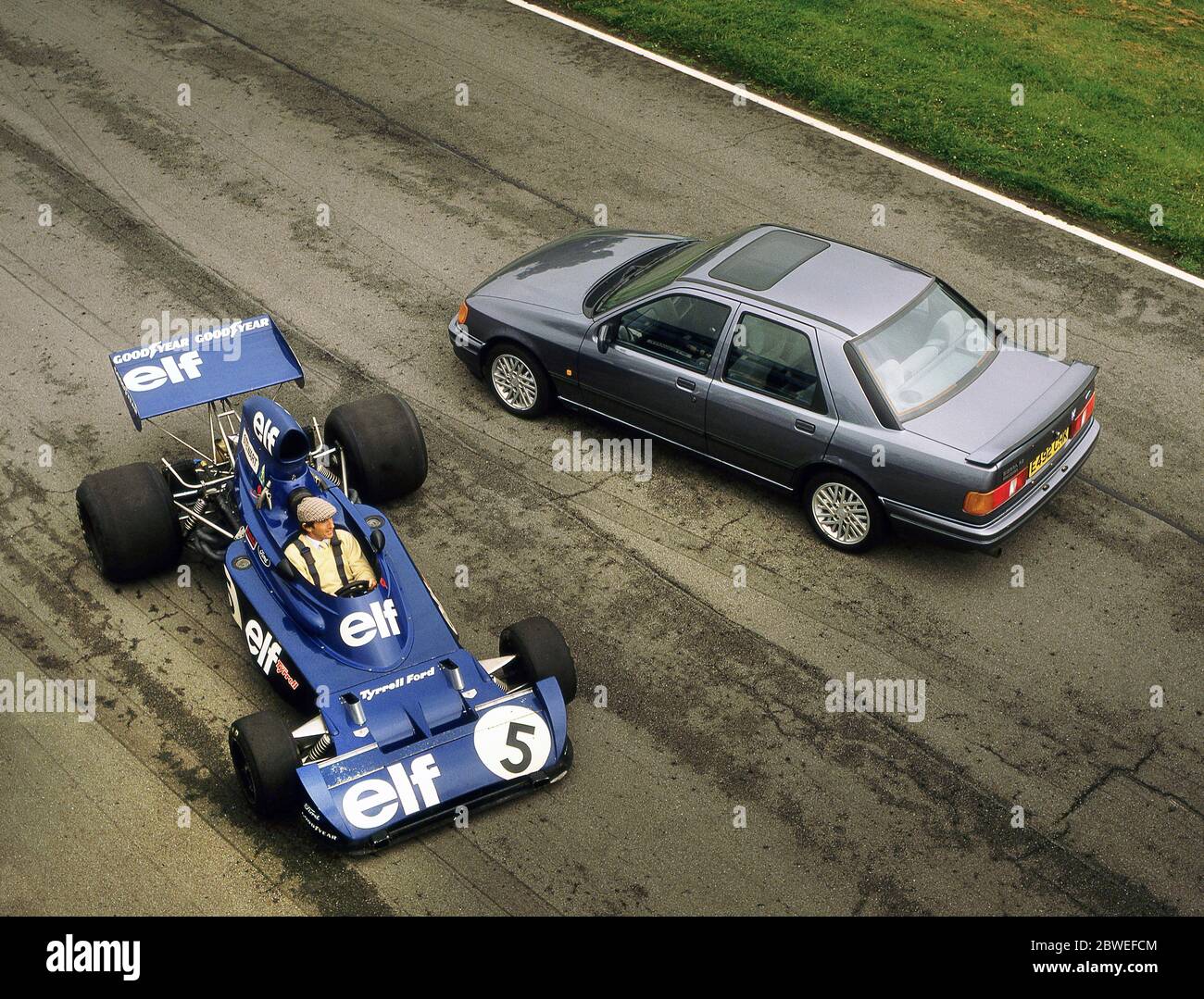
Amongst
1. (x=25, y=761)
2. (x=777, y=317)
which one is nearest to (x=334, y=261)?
(x=777, y=317)

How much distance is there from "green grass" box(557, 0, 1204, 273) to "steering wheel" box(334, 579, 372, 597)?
31.2 ft

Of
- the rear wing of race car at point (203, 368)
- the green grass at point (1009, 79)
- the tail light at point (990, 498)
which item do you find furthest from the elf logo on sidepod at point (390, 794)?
the green grass at point (1009, 79)

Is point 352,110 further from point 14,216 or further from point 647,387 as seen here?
point 647,387

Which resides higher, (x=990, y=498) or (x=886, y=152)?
(x=886, y=152)

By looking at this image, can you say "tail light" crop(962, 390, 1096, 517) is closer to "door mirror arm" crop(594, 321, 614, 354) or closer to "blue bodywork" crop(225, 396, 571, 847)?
"door mirror arm" crop(594, 321, 614, 354)

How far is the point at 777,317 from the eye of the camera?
9.73 m

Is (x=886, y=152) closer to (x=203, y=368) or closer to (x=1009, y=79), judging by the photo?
(x=1009, y=79)

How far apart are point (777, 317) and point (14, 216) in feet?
28.3

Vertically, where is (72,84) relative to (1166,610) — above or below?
above

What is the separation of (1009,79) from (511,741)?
12.2 meters

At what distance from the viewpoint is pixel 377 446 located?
392 inches

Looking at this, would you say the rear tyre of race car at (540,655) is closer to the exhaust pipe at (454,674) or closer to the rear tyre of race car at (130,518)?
the exhaust pipe at (454,674)

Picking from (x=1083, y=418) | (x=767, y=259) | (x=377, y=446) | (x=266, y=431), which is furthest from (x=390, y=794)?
(x=1083, y=418)
